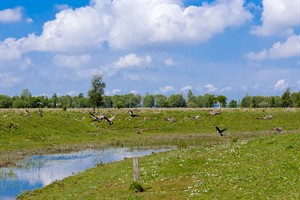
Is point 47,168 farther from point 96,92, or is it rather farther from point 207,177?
point 96,92

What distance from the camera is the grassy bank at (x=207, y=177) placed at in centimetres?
2225

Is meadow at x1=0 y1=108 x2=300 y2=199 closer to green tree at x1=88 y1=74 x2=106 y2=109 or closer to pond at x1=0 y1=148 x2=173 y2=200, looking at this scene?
pond at x1=0 y1=148 x2=173 y2=200

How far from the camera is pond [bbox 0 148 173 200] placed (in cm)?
3328

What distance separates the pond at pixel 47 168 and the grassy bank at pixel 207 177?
3.10 metres

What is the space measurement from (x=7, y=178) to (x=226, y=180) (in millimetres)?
21902

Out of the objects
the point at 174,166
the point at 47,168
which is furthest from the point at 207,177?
the point at 47,168

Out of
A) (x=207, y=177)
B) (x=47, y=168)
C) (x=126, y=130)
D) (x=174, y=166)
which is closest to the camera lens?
(x=207, y=177)

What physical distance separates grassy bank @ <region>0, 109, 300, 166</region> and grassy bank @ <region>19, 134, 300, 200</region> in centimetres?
1585

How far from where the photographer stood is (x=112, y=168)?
121 ft

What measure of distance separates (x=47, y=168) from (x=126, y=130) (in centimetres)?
4125

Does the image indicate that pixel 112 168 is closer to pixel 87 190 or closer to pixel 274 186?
pixel 87 190

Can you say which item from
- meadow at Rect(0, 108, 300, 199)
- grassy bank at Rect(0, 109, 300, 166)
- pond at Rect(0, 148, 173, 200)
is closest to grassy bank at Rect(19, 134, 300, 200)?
meadow at Rect(0, 108, 300, 199)

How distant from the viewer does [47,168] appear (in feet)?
135

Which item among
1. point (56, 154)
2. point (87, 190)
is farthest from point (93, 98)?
point (87, 190)
